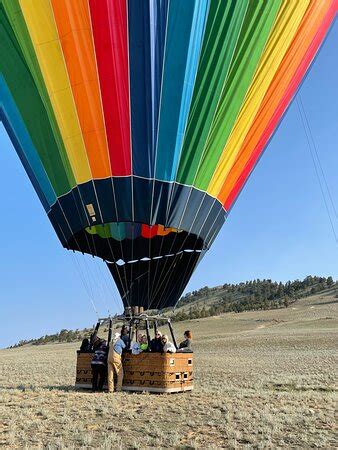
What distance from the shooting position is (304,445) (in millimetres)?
6754

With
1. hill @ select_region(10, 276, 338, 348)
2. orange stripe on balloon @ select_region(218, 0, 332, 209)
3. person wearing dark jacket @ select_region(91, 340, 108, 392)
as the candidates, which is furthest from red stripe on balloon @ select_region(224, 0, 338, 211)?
hill @ select_region(10, 276, 338, 348)

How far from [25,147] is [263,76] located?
20.1ft

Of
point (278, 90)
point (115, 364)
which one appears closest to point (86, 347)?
point (115, 364)

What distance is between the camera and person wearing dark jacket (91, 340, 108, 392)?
11164 mm

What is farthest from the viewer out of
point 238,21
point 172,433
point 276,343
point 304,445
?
point 276,343

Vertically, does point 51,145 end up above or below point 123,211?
above

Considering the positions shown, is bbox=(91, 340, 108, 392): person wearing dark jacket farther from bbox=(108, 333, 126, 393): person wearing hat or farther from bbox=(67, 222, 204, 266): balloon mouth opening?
bbox=(67, 222, 204, 266): balloon mouth opening

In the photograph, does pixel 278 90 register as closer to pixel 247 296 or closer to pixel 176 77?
pixel 176 77

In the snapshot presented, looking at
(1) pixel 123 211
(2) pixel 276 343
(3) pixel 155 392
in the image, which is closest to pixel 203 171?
(1) pixel 123 211

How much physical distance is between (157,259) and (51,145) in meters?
3.66

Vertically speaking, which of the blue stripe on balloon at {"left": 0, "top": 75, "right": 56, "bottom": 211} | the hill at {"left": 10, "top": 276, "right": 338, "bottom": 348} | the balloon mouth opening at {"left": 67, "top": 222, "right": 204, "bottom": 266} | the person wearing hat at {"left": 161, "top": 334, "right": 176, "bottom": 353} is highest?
the hill at {"left": 10, "top": 276, "right": 338, "bottom": 348}

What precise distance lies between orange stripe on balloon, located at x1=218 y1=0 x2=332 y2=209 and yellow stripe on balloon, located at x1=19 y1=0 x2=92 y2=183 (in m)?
3.57

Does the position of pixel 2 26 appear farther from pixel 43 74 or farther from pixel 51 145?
pixel 51 145

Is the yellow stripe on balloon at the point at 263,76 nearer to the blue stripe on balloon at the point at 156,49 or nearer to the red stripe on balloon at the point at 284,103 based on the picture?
the red stripe on balloon at the point at 284,103
